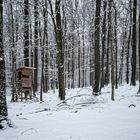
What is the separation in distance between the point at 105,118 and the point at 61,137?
228cm

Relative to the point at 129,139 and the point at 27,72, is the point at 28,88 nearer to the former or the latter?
the point at 27,72

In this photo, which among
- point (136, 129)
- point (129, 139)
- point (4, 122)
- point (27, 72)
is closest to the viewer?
point (129, 139)

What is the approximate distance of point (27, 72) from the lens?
17.9m

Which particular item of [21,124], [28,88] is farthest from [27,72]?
[21,124]

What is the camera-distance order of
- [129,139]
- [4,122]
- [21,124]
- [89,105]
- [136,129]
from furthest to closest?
[89,105], [21,124], [4,122], [136,129], [129,139]

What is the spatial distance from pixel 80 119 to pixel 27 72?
11.7 m

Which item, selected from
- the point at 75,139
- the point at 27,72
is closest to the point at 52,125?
the point at 75,139

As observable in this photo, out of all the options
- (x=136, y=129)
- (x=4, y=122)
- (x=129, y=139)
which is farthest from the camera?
(x=4, y=122)

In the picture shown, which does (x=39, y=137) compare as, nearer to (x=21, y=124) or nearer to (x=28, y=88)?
(x=21, y=124)

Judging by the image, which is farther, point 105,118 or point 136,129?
point 105,118

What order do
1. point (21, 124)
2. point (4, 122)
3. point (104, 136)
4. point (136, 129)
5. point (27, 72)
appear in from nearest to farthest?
point (104, 136)
point (136, 129)
point (4, 122)
point (21, 124)
point (27, 72)

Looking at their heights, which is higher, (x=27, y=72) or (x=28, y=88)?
(x=27, y=72)

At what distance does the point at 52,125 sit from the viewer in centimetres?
618

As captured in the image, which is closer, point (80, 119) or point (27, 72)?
point (80, 119)
